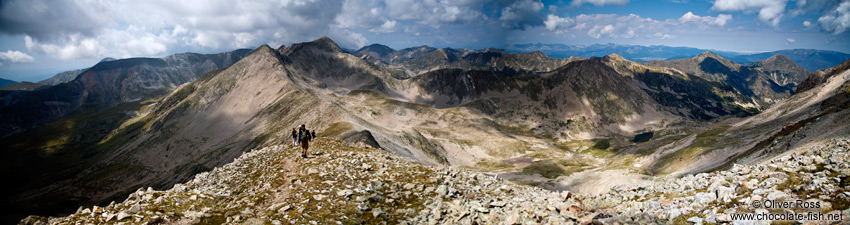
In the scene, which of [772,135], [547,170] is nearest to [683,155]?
[772,135]

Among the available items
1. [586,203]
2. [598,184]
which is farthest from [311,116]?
[586,203]

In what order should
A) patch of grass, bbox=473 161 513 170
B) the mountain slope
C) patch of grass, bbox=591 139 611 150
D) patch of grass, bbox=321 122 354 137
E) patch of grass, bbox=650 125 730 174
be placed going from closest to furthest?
1. the mountain slope
2. patch of grass, bbox=650 125 730 174
3. patch of grass, bbox=321 122 354 137
4. patch of grass, bbox=473 161 513 170
5. patch of grass, bbox=591 139 611 150

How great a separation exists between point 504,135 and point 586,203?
185m

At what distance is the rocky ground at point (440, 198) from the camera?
1278 cm

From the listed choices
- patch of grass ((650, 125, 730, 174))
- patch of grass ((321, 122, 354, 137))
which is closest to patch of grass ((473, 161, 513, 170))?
patch of grass ((650, 125, 730, 174))

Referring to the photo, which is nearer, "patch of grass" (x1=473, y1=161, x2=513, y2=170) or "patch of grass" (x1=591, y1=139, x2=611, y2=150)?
"patch of grass" (x1=473, y1=161, x2=513, y2=170)

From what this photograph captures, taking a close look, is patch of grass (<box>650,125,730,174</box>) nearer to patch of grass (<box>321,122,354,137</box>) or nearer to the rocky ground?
the rocky ground

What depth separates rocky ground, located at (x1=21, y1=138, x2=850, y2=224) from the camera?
12.8 m

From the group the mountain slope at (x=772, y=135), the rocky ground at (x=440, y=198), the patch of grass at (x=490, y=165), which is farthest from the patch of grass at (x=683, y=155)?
the rocky ground at (x=440, y=198)

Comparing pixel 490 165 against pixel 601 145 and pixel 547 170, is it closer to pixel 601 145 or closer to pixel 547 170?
pixel 547 170

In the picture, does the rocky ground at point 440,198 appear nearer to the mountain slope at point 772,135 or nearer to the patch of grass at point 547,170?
the mountain slope at point 772,135

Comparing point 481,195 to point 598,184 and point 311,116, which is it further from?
point 311,116

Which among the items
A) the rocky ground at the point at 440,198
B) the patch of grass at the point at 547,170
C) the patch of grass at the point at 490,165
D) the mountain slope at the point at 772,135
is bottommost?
the patch of grass at the point at 490,165

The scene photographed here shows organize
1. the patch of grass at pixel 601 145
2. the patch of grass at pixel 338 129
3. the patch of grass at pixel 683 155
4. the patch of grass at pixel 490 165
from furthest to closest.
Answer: the patch of grass at pixel 601 145 → the patch of grass at pixel 490 165 → the patch of grass at pixel 338 129 → the patch of grass at pixel 683 155
